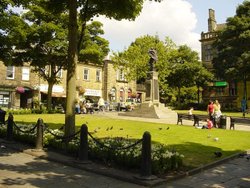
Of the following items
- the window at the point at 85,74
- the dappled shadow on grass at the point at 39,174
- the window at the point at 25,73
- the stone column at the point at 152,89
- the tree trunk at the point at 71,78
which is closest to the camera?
the dappled shadow on grass at the point at 39,174

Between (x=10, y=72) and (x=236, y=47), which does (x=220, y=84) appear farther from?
(x=10, y=72)

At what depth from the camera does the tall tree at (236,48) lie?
39781 mm

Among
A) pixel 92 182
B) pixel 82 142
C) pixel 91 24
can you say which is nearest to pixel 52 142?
pixel 82 142

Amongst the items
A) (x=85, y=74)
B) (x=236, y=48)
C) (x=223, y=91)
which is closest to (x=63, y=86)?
(x=85, y=74)

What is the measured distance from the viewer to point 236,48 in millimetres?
42125

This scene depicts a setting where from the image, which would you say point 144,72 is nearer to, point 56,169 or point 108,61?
point 108,61

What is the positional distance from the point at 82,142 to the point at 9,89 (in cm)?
3170

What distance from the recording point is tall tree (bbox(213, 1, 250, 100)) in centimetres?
3978

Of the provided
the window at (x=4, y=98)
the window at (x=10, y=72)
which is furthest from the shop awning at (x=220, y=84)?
the window at (x=4, y=98)

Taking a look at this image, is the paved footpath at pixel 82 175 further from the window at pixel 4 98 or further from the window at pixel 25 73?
the window at pixel 25 73

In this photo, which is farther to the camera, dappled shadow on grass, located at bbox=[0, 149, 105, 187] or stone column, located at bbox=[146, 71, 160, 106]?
stone column, located at bbox=[146, 71, 160, 106]

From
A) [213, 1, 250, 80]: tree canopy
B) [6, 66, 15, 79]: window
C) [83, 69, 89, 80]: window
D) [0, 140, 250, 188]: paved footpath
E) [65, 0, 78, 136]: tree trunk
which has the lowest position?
[0, 140, 250, 188]: paved footpath

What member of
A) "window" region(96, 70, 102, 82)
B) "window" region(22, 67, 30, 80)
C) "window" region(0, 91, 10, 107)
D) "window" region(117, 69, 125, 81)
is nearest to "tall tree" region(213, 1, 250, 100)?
"window" region(117, 69, 125, 81)

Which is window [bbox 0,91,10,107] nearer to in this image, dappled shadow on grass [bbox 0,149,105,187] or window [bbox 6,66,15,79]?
window [bbox 6,66,15,79]
